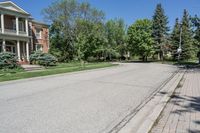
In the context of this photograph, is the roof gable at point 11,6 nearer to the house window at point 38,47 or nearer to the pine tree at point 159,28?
the house window at point 38,47

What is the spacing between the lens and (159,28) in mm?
55812

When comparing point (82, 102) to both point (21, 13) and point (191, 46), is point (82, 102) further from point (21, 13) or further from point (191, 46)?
point (191, 46)

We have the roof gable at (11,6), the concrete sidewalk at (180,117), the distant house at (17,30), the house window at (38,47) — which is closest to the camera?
the concrete sidewalk at (180,117)

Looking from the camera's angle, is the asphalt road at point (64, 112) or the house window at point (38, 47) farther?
the house window at point (38, 47)

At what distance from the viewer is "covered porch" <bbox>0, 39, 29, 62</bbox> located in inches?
1259

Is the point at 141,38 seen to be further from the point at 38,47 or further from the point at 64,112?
the point at 64,112

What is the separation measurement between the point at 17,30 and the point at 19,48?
2780 mm

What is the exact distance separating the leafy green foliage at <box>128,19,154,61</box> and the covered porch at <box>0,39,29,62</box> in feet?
96.7

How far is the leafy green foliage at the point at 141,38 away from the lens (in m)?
54.3

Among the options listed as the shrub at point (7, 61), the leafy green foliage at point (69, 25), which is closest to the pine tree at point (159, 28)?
the leafy green foliage at point (69, 25)

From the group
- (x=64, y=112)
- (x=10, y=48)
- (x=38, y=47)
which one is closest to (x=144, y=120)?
(x=64, y=112)

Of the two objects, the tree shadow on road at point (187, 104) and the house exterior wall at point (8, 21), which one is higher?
the house exterior wall at point (8, 21)

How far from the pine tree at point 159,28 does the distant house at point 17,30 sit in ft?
101

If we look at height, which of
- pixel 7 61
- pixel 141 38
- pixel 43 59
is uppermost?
pixel 141 38
